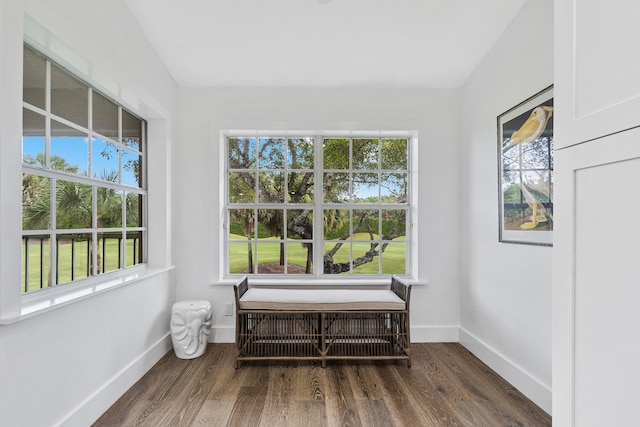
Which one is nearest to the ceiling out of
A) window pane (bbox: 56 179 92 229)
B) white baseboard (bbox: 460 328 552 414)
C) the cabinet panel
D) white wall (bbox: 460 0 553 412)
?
white wall (bbox: 460 0 553 412)

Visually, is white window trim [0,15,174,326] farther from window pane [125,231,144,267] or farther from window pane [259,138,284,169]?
window pane [259,138,284,169]

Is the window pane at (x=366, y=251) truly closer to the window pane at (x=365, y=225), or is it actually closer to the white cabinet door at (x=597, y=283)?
the window pane at (x=365, y=225)

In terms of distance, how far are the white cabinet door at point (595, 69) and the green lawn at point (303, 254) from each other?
2.76 metres

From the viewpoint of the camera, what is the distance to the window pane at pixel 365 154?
3721mm

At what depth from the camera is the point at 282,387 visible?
102 inches

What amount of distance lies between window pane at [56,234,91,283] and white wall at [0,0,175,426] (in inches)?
8.3

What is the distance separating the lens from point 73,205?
2244mm

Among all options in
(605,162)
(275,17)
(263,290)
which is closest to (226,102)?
(275,17)

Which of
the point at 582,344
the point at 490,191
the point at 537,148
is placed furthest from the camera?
the point at 490,191

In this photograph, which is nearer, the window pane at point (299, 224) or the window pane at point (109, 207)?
the window pane at point (109, 207)

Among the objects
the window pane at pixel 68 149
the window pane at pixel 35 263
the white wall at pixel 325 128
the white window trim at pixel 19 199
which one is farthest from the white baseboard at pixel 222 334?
the window pane at pixel 68 149

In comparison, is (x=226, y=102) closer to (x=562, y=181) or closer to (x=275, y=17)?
(x=275, y=17)

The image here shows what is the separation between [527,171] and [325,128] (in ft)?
5.97

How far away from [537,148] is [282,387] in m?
2.35
